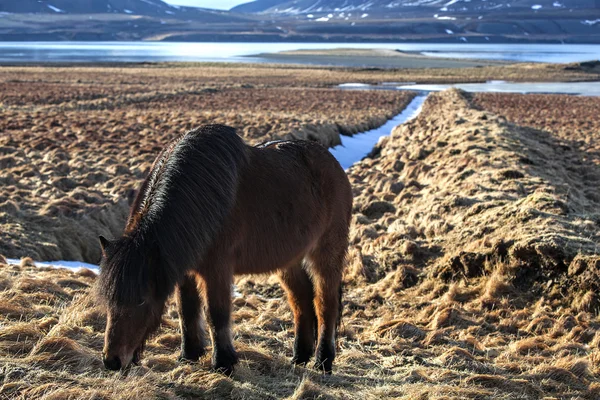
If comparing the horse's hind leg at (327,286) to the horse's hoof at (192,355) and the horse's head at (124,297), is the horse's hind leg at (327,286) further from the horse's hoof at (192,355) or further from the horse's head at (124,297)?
the horse's head at (124,297)

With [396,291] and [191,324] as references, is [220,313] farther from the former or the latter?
[396,291]

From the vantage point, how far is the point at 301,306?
17.8 ft

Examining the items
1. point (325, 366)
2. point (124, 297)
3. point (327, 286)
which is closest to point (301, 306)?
point (327, 286)

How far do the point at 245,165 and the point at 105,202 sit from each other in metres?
7.53

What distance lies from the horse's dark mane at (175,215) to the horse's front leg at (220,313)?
23 centimetres

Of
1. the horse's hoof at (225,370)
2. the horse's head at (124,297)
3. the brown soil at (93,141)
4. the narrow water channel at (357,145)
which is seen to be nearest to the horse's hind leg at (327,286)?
the horse's hoof at (225,370)

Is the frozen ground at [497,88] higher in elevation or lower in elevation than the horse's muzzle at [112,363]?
lower

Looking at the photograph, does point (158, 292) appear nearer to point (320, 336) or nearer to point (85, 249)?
point (320, 336)

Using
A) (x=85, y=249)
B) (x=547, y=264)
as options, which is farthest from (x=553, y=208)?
(x=85, y=249)

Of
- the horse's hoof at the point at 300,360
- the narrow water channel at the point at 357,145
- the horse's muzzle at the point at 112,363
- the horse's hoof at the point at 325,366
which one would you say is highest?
the horse's muzzle at the point at 112,363

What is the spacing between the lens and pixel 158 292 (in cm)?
391

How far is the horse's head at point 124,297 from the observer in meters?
3.70

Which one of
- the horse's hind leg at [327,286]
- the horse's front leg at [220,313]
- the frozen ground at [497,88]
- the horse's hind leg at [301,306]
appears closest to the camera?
the horse's front leg at [220,313]

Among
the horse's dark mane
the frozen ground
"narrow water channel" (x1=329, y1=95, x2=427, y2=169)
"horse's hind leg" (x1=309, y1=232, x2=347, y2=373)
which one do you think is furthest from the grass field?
the frozen ground
